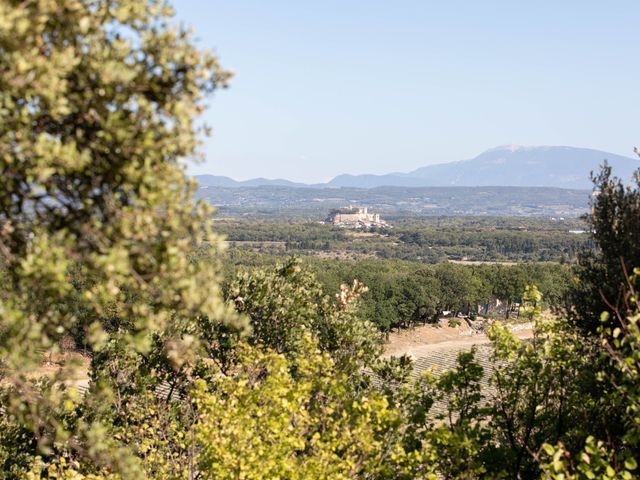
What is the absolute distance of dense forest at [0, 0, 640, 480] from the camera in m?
5.87

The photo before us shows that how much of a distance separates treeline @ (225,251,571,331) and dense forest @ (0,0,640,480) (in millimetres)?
64300

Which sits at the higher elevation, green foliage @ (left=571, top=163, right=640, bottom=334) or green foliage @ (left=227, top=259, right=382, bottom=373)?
green foliage @ (left=571, top=163, right=640, bottom=334)

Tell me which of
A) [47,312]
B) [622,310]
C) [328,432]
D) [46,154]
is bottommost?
[328,432]

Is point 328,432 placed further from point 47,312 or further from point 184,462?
point 47,312

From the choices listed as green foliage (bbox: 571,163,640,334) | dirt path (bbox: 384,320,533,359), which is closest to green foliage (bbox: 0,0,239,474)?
green foliage (bbox: 571,163,640,334)

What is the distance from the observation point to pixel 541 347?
13.7m

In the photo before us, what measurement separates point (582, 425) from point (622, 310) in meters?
2.74

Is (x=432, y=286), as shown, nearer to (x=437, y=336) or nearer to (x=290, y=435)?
(x=437, y=336)

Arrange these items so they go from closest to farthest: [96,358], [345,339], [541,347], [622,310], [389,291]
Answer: [622,310], [541,347], [345,339], [96,358], [389,291]

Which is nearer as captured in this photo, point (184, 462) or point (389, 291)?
point (184, 462)

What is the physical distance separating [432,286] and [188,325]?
7884cm

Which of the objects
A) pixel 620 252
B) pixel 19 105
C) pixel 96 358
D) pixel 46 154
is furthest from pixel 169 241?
pixel 96 358

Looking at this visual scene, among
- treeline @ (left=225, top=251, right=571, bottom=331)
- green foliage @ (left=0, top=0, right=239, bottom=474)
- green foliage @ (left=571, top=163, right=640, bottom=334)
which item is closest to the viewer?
green foliage @ (left=0, top=0, right=239, bottom=474)

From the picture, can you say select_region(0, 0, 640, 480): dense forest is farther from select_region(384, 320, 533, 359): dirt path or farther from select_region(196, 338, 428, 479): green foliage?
select_region(384, 320, 533, 359): dirt path
